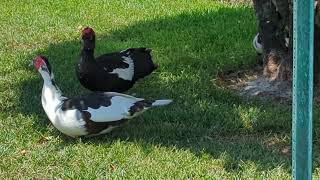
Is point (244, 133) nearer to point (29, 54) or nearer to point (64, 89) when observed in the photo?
point (64, 89)

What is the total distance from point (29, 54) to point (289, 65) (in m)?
3.04

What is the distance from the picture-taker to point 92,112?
175 inches

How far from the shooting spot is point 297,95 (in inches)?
89.0

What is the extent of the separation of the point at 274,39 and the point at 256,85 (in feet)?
1.48

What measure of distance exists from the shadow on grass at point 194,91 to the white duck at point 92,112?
0.17m

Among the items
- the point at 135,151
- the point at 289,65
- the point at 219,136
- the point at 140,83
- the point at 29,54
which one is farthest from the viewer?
the point at 29,54

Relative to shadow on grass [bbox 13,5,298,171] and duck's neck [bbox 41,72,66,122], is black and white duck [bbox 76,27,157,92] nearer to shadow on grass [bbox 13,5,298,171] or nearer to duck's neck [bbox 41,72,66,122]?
shadow on grass [bbox 13,5,298,171]

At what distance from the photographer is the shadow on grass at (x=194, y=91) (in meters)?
4.55

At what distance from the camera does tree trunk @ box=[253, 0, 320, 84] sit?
5.64 meters

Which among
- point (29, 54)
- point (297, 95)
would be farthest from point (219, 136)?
point (29, 54)

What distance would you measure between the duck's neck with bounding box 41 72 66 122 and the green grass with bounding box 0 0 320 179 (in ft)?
0.75

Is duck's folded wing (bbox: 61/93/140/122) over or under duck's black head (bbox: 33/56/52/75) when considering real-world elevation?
under

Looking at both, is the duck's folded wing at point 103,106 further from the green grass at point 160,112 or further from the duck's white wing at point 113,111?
the green grass at point 160,112

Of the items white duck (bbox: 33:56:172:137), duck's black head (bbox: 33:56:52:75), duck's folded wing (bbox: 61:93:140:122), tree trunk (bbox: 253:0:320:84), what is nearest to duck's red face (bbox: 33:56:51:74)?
duck's black head (bbox: 33:56:52:75)
